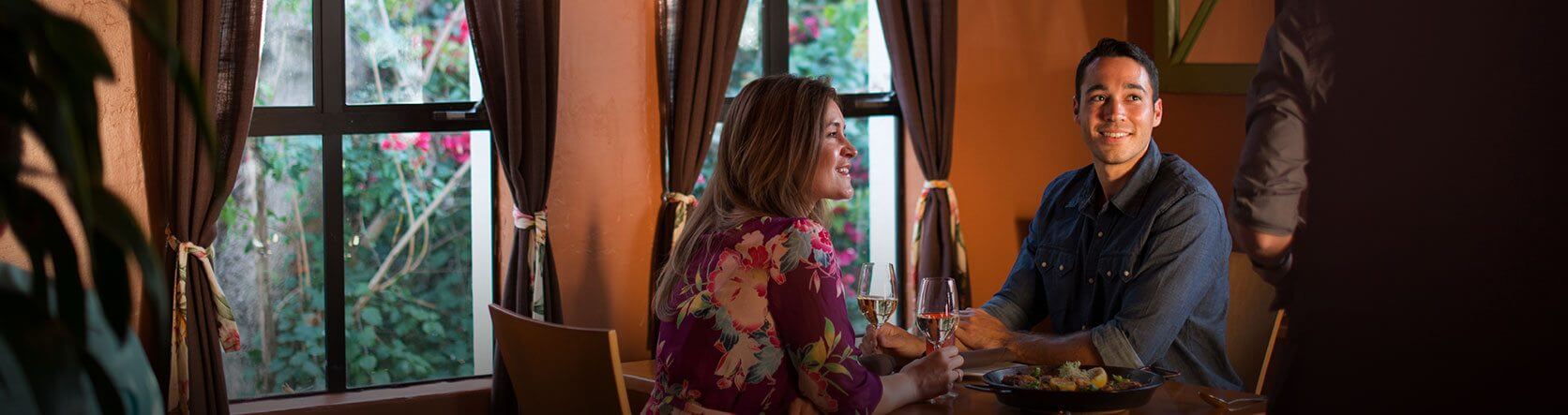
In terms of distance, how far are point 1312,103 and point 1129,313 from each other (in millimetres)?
2164

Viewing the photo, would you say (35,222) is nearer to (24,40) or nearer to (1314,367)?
(24,40)

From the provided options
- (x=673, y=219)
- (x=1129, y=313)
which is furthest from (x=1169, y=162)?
(x=673, y=219)

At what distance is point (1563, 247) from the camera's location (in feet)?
1.61

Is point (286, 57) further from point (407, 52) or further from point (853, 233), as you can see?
point (853, 233)

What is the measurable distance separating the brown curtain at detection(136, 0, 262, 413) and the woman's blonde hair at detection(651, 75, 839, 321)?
1.77 meters

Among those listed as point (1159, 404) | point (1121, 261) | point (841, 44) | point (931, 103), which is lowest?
point (1159, 404)

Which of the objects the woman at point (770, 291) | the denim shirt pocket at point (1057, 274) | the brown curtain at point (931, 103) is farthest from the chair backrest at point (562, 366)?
the brown curtain at point (931, 103)

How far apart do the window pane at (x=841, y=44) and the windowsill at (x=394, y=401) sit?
163 cm

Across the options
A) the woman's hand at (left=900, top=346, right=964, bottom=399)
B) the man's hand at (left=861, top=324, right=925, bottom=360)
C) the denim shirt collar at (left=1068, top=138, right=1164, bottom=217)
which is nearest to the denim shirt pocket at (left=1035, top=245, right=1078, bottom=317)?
the denim shirt collar at (left=1068, top=138, right=1164, bottom=217)

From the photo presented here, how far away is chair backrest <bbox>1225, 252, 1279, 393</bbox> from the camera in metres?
3.00

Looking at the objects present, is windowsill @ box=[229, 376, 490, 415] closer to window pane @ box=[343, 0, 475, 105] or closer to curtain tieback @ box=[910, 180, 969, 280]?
window pane @ box=[343, 0, 475, 105]

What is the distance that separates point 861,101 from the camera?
14.7ft

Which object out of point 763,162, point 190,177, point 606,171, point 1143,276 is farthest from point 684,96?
point 763,162

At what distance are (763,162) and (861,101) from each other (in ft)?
7.84
